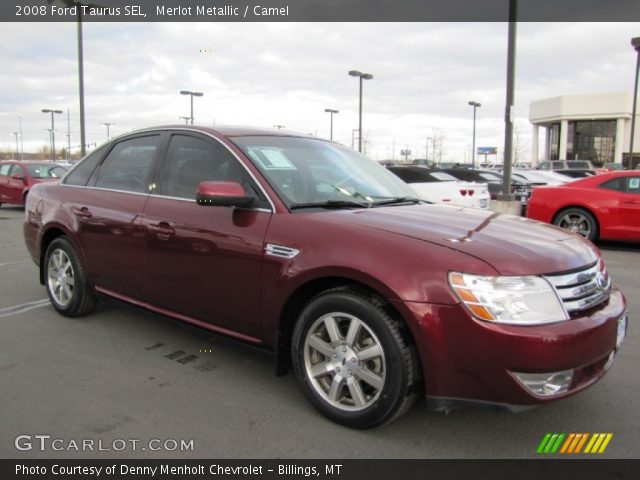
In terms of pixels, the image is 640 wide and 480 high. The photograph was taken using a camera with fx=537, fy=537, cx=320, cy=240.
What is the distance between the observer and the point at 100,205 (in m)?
4.39

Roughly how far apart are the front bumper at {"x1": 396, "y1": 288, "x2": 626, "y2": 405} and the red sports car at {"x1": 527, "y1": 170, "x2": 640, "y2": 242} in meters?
7.42

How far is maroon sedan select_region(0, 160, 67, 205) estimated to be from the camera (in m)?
15.3

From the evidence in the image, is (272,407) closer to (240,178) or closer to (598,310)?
(240,178)

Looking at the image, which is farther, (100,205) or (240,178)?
(100,205)

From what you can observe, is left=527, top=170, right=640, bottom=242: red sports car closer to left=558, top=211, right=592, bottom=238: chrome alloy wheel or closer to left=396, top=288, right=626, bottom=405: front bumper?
left=558, top=211, right=592, bottom=238: chrome alloy wheel

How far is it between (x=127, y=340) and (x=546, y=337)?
10.6 ft

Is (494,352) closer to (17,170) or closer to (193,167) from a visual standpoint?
(193,167)

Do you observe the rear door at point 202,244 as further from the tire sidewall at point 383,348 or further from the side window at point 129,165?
the tire sidewall at point 383,348

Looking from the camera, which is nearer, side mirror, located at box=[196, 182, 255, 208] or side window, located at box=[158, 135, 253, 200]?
side mirror, located at box=[196, 182, 255, 208]

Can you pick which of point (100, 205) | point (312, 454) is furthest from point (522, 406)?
point (100, 205)

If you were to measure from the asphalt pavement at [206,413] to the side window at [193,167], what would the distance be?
1.02m

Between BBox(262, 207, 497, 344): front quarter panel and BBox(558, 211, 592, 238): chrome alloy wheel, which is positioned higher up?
BBox(262, 207, 497, 344): front quarter panel

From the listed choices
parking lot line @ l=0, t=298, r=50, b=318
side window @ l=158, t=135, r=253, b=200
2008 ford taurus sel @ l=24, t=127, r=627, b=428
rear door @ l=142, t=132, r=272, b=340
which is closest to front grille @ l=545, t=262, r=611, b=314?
2008 ford taurus sel @ l=24, t=127, r=627, b=428

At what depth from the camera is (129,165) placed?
14.4ft
